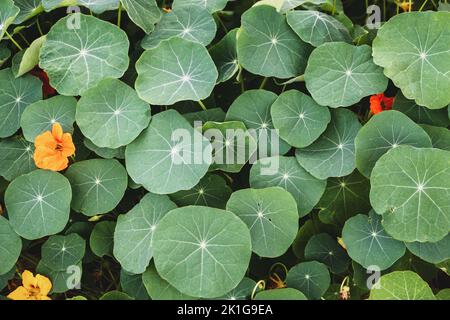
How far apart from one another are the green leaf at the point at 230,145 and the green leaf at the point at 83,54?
1.19 ft

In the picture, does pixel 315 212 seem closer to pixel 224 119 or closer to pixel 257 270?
pixel 257 270

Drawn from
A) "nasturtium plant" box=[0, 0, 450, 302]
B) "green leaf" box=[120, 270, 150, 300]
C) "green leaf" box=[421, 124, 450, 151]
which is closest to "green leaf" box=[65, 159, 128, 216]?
"nasturtium plant" box=[0, 0, 450, 302]

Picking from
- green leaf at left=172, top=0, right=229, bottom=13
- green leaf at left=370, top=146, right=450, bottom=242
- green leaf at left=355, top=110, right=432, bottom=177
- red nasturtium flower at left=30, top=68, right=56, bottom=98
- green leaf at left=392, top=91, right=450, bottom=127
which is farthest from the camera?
red nasturtium flower at left=30, top=68, right=56, bottom=98

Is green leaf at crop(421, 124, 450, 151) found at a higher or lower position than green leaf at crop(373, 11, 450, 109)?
lower

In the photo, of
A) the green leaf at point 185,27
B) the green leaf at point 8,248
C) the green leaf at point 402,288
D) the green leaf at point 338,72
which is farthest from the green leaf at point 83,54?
the green leaf at point 402,288

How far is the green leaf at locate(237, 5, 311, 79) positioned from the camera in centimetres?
173

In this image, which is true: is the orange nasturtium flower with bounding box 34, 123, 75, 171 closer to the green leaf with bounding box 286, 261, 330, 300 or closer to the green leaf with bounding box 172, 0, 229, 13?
the green leaf with bounding box 172, 0, 229, 13

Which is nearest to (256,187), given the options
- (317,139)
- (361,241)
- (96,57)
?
(317,139)

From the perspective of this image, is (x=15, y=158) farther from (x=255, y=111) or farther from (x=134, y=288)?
(x=255, y=111)

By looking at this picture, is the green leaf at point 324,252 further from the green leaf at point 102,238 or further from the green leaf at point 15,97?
the green leaf at point 15,97

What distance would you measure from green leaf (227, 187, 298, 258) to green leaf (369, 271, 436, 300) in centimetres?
30

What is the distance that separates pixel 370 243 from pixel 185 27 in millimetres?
931

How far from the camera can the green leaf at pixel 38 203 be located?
5.62 feet
